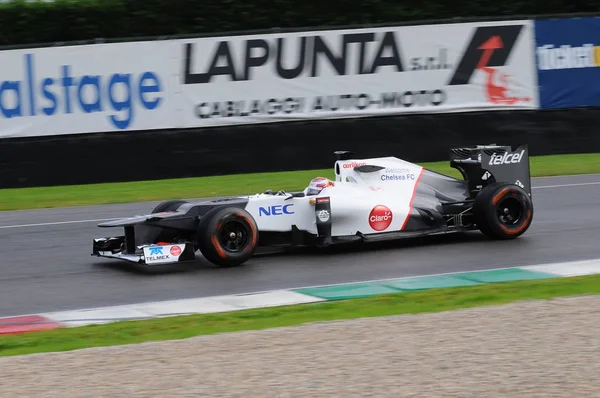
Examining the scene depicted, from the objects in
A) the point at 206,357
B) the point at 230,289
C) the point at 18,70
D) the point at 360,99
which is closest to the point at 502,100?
the point at 360,99

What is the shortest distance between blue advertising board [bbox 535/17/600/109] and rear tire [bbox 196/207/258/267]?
10922 millimetres

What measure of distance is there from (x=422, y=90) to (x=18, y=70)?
7.37 meters

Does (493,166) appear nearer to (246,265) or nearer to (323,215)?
(323,215)

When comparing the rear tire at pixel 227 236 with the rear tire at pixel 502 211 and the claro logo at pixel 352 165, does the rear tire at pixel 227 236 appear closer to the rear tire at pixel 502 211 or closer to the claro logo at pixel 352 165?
the claro logo at pixel 352 165

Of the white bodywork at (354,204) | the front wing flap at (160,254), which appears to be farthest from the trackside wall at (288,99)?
the front wing flap at (160,254)

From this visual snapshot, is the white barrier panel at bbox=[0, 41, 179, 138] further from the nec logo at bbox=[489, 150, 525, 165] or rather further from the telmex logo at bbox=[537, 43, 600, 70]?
the nec logo at bbox=[489, 150, 525, 165]

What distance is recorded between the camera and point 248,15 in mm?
21219

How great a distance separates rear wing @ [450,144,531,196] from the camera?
37.6ft

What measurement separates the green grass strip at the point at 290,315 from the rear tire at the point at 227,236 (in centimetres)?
185

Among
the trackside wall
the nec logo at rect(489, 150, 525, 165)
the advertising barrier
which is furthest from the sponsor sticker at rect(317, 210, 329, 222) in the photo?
the advertising barrier

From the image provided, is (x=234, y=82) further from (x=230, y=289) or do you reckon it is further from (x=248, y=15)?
(x=230, y=289)

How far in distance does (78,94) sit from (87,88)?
0.62 feet

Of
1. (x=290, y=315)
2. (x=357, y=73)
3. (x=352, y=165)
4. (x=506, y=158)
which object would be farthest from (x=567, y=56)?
(x=290, y=315)

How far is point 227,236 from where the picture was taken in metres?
10.1
